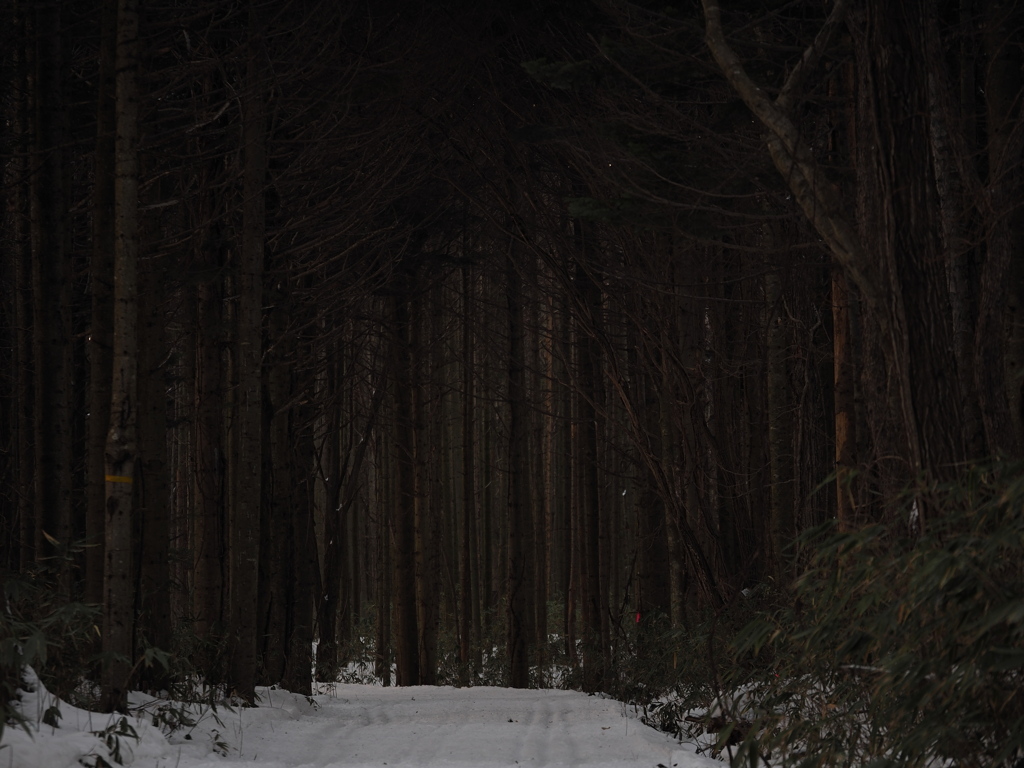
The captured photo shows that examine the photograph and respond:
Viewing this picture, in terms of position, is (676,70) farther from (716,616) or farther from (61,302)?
(61,302)

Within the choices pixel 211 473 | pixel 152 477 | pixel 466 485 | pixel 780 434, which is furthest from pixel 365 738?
pixel 466 485

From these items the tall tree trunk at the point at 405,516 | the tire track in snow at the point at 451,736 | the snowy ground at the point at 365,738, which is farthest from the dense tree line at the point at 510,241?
the tire track in snow at the point at 451,736

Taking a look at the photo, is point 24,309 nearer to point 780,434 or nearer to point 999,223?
point 780,434

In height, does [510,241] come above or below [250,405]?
above

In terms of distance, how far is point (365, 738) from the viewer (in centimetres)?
687

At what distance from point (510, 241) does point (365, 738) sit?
6941 mm

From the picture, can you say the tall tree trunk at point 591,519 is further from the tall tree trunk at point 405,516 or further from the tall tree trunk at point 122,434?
the tall tree trunk at point 122,434

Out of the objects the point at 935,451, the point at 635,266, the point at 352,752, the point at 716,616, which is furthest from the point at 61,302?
the point at 935,451

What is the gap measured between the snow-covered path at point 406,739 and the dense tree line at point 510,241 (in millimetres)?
703

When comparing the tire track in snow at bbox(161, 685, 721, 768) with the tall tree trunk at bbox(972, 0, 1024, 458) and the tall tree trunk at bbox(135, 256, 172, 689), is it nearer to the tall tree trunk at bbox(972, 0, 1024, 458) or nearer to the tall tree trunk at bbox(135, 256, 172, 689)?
the tall tree trunk at bbox(135, 256, 172, 689)

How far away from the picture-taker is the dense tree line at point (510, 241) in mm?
5152

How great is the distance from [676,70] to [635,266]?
7.88 ft

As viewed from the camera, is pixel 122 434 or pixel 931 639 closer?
pixel 931 639

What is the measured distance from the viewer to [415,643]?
42.4ft
